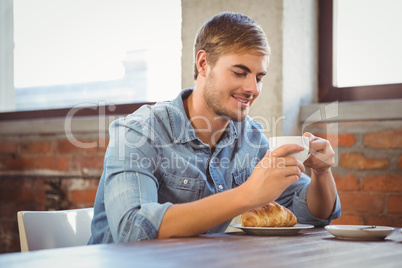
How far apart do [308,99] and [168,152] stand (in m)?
1.09

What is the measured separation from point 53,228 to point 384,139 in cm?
139

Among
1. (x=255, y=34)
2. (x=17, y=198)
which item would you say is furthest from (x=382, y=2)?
(x=17, y=198)

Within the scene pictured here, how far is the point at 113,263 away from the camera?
87 cm

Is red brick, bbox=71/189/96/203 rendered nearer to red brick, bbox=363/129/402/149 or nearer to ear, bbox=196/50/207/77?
ear, bbox=196/50/207/77

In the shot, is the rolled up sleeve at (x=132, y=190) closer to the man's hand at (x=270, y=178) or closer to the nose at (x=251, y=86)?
the man's hand at (x=270, y=178)

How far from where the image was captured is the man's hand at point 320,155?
1.42 meters

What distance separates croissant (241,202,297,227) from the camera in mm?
1339

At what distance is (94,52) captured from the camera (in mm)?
3127

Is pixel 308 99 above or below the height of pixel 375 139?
above

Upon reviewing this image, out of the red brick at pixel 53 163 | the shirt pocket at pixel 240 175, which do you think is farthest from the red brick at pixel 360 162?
the red brick at pixel 53 163

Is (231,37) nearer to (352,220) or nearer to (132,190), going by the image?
(132,190)

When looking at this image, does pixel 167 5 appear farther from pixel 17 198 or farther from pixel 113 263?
pixel 113 263

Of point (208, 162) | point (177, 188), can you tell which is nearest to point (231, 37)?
point (208, 162)

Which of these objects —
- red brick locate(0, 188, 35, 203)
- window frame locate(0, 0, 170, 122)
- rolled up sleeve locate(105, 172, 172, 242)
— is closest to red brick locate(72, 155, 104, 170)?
window frame locate(0, 0, 170, 122)
